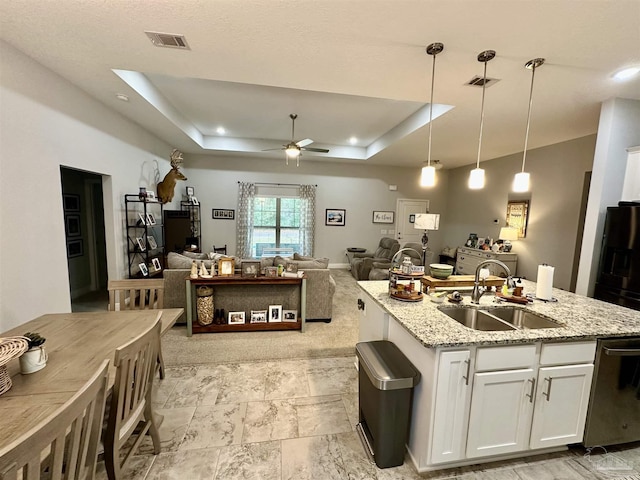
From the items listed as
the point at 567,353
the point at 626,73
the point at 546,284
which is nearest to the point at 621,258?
the point at 546,284

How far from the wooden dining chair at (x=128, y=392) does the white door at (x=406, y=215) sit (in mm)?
7026

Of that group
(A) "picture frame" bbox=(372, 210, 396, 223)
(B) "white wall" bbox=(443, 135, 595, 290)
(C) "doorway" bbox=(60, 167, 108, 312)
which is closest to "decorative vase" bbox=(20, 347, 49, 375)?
(C) "doorway" bbox=(60, 167, 108, 312)

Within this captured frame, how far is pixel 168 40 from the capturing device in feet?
7.06

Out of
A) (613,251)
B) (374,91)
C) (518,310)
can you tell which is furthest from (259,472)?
(613,251)

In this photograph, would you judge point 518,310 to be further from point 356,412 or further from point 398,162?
point 398,162

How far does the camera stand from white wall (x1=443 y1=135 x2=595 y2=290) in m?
4.37

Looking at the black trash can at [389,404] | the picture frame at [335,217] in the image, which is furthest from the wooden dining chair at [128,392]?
the picture frame at [335,217]

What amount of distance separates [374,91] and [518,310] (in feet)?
8.23

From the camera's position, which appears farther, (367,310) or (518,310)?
(367,310)

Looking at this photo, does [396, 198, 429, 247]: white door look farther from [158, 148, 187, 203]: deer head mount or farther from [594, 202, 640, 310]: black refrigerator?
[158, 148, 187, 203]: deer head mount

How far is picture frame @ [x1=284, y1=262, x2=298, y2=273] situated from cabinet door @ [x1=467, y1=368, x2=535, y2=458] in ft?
8.23

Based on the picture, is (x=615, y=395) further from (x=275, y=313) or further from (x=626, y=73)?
(x=275, y=313)

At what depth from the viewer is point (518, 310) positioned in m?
2.07

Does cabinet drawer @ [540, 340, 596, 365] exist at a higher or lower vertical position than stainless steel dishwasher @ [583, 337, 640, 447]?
higher
